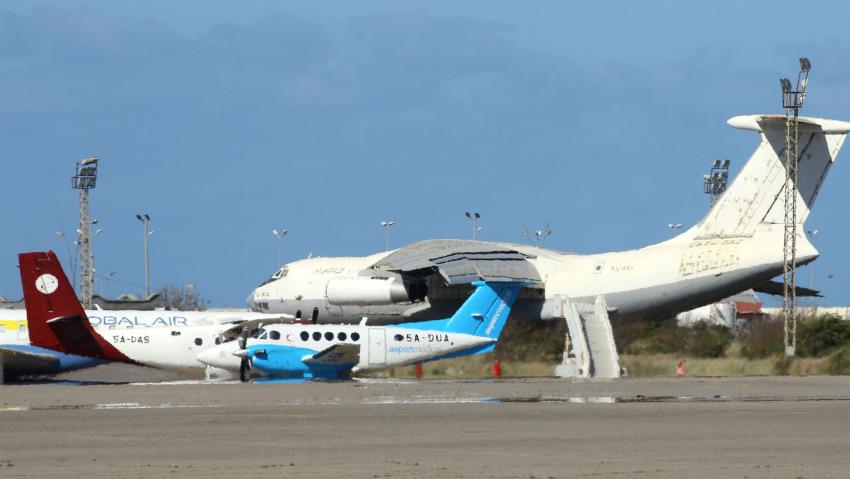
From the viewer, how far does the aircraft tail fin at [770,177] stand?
48.2m

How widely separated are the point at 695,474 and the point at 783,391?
56.5 feet

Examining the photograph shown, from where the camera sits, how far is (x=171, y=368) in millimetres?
39188

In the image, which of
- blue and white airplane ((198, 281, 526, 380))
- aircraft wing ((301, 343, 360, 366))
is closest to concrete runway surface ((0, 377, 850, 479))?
blue and white airplane ((198, 281, 526, 380))

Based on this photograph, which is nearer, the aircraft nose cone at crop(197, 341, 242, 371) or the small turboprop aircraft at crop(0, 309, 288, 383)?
the aircraft nose cone at crop(197, 341, 242, 371)

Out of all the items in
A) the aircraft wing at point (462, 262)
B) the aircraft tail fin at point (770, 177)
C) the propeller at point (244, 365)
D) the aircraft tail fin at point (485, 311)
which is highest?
the aircraft tail fin at point (770, 177)

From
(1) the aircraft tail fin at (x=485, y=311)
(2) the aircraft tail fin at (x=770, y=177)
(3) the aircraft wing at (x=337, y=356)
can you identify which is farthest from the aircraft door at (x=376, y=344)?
(2) the aircraft tail fin at (x=770, y=177)

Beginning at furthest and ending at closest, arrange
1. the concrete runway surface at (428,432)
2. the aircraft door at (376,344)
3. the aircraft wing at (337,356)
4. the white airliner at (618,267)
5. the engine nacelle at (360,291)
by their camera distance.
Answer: the engine nacelle at (360,291) < the white airliner at (618,267) < the aircraft door at (376,344) < the aircraft wing at (337,356) < the concrete runway surface at (428,432)

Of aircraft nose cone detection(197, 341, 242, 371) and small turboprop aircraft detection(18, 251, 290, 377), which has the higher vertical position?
small turboprop aircraft detection(18, 251, 290, 377)

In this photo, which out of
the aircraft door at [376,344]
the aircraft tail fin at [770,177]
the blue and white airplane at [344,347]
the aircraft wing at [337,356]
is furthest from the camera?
the aircraft tail fin at [770,177]

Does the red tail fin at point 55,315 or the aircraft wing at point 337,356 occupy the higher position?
the red tail fin at point 55,315

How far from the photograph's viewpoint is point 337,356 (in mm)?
37812

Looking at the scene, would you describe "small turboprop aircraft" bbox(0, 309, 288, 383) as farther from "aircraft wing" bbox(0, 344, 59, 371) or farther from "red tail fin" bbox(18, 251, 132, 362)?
"red tail fin" bbox(18, 251, 132, 362)

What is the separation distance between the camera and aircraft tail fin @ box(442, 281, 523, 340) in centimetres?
4084

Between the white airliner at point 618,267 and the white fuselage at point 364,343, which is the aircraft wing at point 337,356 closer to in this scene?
the white fuselage at point 364,343
